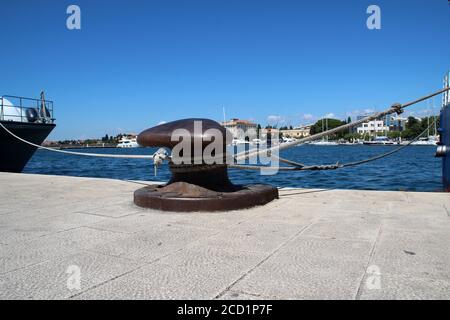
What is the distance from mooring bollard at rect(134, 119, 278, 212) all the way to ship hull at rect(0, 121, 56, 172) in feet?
39.9

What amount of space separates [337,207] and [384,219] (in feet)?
2.73

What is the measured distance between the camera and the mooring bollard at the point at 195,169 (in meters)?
4.87

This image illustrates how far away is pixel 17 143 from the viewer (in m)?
15.8

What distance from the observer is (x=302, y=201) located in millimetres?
5727

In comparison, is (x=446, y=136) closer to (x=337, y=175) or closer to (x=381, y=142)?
(x=337, y=175)

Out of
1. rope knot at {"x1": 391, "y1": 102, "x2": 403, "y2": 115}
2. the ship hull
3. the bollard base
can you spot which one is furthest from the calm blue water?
the bollard base

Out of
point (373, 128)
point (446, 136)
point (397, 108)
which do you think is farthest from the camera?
point (373, 128)

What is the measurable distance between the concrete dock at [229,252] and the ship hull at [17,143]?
443 inches

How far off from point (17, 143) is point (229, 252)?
15.3m

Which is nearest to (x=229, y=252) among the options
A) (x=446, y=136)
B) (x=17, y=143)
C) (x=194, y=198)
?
(x=194, y=198)

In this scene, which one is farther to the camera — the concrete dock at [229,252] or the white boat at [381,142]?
the white boat at [381,142]

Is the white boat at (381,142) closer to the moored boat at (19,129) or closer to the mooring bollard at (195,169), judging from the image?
the moored boat at (19,129)

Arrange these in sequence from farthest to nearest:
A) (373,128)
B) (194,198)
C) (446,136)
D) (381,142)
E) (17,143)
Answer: (373,128) → (381,142) → (17,143) → (446,136) → (194,198)

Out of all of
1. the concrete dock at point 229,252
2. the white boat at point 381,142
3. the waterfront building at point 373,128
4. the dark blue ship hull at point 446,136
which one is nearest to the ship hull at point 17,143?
the concrete dock at point 229,252
